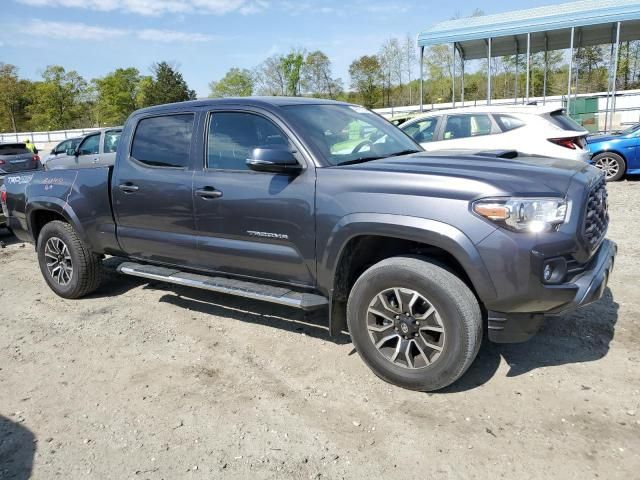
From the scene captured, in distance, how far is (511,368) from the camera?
11.7ft

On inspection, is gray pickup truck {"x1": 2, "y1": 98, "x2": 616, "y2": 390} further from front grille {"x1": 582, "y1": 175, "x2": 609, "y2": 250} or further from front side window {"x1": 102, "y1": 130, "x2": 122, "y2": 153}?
front side window {"x1": 102, "y1": 130, "x2": 122, "y2": 153}

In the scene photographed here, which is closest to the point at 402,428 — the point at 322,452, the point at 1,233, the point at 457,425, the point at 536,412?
the point at 457,425

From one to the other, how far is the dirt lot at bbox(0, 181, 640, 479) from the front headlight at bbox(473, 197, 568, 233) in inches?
43.3

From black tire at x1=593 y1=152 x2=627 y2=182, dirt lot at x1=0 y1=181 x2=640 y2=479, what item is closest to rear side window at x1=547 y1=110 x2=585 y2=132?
black tire at x1=593 y1=152 x2=627 y2=182

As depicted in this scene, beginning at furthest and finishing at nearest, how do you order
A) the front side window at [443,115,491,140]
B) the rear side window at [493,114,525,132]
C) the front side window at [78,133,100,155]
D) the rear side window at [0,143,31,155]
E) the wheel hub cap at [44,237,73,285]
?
the rear side window at [0,143,31,155], the front side window at [78,133,100,155], the front side window at [443,115,491,140], the rear side window at [493,114,525,132], the wheel hub cap at [44,237,73,285]

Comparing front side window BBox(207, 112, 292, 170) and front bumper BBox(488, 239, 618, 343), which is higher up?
front side window BBox(207, 112, 292, 170)

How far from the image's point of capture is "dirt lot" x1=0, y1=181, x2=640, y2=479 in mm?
2697

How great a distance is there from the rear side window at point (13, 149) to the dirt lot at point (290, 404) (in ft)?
35.7

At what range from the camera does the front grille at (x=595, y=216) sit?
10.1 ft

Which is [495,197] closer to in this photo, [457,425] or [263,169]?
[457,425]

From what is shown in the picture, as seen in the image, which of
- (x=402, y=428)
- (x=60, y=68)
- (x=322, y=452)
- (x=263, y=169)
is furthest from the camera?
(x=60, y=68)

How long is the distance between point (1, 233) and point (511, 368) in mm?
9328

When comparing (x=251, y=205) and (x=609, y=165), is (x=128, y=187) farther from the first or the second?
(x=609, y=165)

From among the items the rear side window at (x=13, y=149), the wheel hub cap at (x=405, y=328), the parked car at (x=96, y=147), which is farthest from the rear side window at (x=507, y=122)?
the rear side window at (x=13, y=149)
